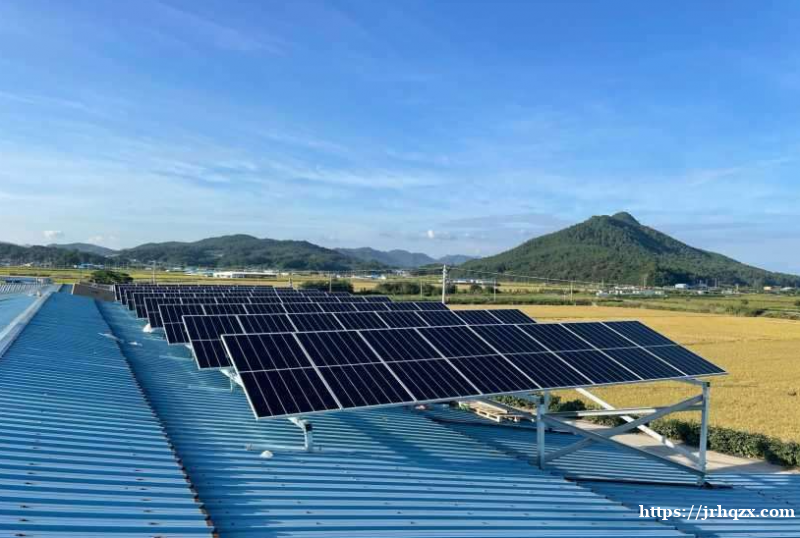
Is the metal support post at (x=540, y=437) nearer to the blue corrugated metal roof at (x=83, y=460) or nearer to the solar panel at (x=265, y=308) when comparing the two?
the blue corrugated metal roof at (x=83, y=460)

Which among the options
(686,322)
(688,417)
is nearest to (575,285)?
(686,322)

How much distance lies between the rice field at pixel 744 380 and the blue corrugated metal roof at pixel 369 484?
1908 cm

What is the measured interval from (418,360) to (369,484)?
3.89 metres

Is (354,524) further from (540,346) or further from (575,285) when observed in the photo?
(575,285)

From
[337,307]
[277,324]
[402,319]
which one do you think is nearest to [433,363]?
[277,324]

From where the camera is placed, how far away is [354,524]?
6562mm

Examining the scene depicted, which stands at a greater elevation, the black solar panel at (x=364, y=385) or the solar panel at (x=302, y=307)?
the solar panel at (x=302, y=307)

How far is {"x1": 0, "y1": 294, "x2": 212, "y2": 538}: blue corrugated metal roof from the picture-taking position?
533 centimetres

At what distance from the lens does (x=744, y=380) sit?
1426 inches

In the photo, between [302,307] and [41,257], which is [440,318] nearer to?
[302,307]

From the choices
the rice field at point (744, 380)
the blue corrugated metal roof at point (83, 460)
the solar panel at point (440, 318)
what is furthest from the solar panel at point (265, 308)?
the rice field at point (744, 380)

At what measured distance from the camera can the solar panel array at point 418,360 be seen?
9805 millimetres

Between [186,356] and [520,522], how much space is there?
14885 millimetres

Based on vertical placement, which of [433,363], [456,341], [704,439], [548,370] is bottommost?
[704,439]
